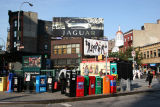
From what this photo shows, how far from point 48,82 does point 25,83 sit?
185 centimetres

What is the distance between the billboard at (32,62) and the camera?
15.9 m

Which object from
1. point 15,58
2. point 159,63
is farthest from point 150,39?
point 15,58

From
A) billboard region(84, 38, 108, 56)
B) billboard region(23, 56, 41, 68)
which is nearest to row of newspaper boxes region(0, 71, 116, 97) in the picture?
billboard region(23, 56, 41, 68)

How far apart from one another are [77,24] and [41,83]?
145 ft

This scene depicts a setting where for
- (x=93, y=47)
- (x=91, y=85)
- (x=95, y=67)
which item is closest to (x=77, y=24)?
(x=93, y=47)

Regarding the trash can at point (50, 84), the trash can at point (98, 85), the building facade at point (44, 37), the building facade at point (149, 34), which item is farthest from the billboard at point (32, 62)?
the building facade at point (149, 34)

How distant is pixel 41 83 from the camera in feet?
47.5

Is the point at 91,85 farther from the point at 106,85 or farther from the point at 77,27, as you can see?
the point at 77,27

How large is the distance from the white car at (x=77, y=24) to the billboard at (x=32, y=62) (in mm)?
41420

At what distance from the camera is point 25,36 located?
59906mm

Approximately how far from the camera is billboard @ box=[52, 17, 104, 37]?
5662 cm

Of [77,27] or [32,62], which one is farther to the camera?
[77,27]

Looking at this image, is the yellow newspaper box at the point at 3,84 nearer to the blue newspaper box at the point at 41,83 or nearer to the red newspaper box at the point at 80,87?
the blue newspaper box at the point at 41,83

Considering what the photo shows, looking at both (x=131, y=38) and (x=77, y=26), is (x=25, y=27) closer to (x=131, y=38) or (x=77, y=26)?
(x=77, y=26)
